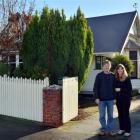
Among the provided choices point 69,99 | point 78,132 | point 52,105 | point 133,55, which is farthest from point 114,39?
point 78,132

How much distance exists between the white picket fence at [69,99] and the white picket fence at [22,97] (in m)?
0.60

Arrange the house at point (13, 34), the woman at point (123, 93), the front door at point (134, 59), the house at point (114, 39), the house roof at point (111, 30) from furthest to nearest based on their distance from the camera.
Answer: the front door at point (134, 59), the house roof at point (111, 30), the house at point (114, 39), the house at point (13, 34), the woman at point (123, 93)

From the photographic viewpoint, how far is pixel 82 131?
10.5 m

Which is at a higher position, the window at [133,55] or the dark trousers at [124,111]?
the window at [133,55]

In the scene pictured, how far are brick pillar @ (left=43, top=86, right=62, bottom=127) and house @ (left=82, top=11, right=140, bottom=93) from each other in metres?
10.2

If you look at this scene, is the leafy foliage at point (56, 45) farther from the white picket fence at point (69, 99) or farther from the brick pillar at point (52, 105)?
the brick pillar at point (52, 105)

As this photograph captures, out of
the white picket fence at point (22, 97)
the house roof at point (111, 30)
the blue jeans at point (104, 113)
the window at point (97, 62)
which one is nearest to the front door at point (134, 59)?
the house roof at point (111, 30)

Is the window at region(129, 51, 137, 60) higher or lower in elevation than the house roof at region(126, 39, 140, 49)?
lower

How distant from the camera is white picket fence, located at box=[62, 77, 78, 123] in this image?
1129 cm

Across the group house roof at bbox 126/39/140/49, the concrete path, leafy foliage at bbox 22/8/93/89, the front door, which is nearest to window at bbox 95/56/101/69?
house roof at bbox 126/39/140/49

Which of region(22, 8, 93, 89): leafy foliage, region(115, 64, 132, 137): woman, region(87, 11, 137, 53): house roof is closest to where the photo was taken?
region(115, 64, 132, 137): woman

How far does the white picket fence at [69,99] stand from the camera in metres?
11.3

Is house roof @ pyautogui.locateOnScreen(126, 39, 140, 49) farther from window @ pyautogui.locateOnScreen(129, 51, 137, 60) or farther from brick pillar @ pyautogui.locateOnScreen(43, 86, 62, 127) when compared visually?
brick pillar @ pyautogui.locateOnScreen(43, 86, 62, 127)

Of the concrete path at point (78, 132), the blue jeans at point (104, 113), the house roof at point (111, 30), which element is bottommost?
the concrete path at point (78, 132)
